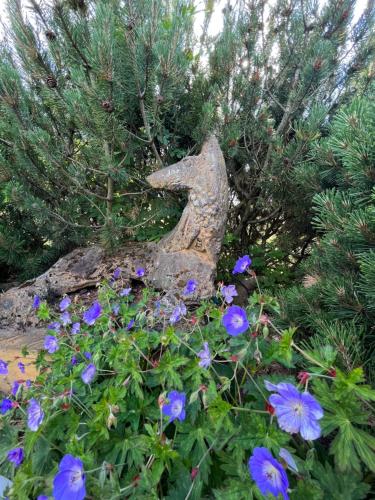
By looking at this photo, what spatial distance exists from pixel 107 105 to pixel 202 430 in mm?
2201

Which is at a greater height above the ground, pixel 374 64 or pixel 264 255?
pixel 374 64

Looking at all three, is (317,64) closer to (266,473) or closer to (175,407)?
(175,407)

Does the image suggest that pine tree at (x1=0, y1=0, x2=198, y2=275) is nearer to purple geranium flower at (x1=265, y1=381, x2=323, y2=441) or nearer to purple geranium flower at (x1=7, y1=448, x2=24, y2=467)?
purple geranium flower at (x1=7, y1=448, x2=24, y2=467)

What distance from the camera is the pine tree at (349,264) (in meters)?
1.32

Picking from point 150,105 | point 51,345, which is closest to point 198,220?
point 150,105

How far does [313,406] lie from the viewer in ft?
2.42

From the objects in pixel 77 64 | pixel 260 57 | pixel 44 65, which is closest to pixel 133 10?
pixel 77 64

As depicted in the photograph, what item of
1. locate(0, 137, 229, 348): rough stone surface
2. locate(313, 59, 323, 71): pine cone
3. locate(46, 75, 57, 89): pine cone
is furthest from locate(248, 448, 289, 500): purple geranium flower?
locate(46, 75, 57, 89): pine cone

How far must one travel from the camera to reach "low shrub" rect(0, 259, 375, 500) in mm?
794

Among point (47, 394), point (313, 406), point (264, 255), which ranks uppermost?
point (313, 406)

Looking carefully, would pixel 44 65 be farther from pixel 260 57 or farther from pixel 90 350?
pixel 90 350

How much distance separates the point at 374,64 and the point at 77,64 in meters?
2.55

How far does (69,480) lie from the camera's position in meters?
0.79

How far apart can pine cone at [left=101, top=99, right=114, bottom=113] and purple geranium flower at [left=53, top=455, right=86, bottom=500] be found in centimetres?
224
